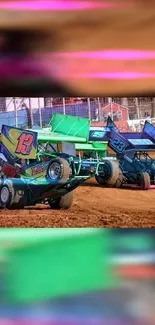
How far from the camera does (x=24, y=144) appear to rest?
156 centimetres

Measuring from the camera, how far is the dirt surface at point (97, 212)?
1.50 meters

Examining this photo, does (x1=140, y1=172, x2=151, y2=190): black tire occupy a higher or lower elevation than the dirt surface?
higher

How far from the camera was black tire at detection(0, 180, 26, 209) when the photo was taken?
1535mm

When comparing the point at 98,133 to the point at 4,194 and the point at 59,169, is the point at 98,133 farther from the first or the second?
the point at 4,194

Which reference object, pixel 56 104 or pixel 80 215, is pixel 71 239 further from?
pixel 56 104
